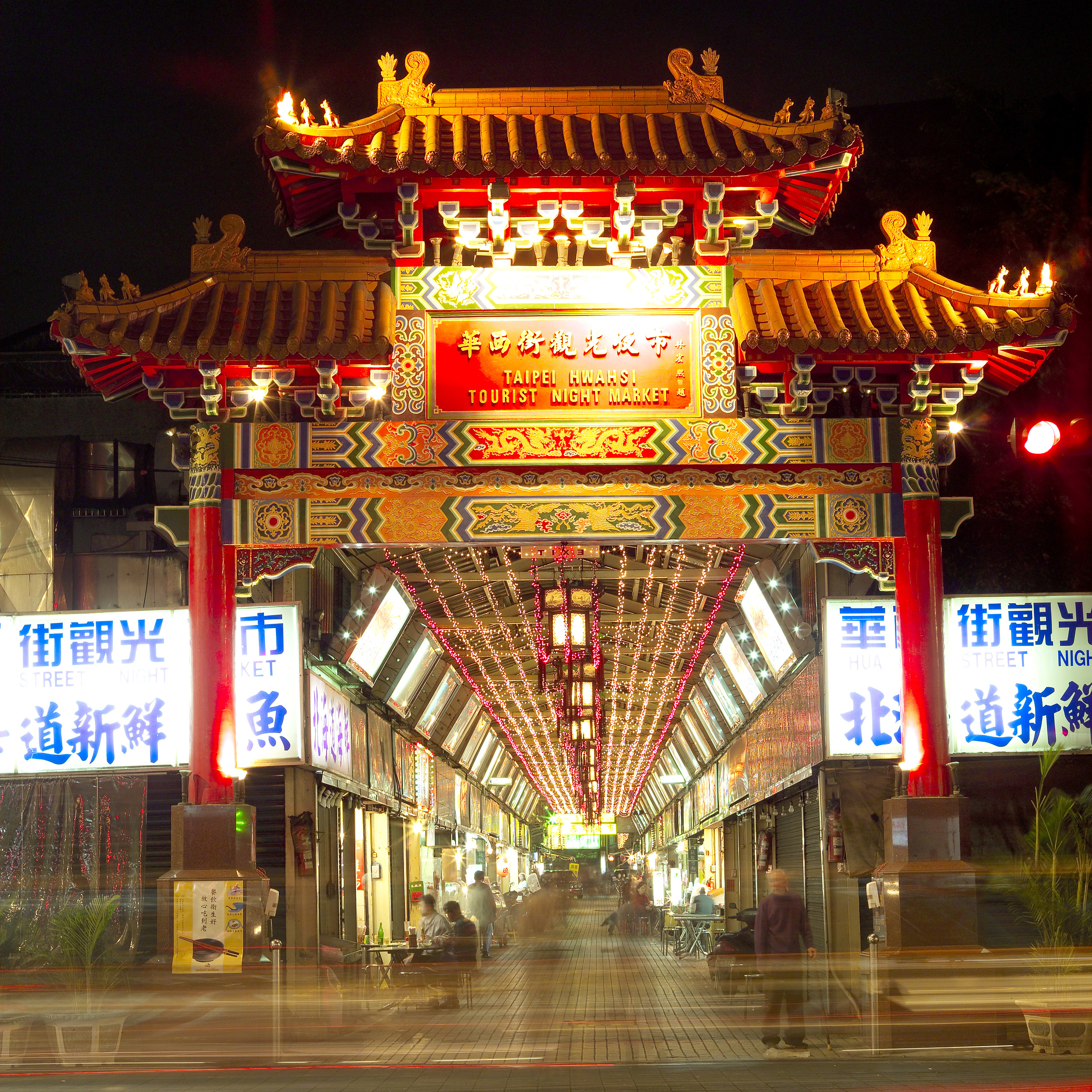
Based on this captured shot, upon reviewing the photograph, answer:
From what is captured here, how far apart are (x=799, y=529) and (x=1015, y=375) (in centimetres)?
287

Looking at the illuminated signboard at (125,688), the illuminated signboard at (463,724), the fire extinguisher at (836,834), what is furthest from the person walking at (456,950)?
the illuminated signboard at (463,724)

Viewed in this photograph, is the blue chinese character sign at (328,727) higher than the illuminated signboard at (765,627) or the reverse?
the reverse

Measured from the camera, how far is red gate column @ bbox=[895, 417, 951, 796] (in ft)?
39.3

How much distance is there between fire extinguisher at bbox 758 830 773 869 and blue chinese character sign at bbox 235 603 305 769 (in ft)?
38.9

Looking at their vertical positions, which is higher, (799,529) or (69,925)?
(799,529)

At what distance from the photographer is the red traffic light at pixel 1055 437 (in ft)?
37.2

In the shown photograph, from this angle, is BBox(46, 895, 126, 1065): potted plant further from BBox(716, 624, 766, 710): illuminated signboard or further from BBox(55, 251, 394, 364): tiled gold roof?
BBox(716, 624, 766, 710): illuminated signboard

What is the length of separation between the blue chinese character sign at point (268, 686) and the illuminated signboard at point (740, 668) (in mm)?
9526

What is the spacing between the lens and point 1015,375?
1288cm

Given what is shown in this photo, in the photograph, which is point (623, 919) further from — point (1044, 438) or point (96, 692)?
point (1044, 438)

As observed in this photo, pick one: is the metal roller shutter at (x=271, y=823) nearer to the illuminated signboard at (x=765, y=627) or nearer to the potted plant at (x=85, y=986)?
the potted plant at (x=85, y=986)

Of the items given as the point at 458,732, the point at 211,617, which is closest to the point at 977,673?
the point at 211,617

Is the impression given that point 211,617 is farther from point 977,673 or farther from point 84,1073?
point 977,673

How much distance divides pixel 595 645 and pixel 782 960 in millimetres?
11602
